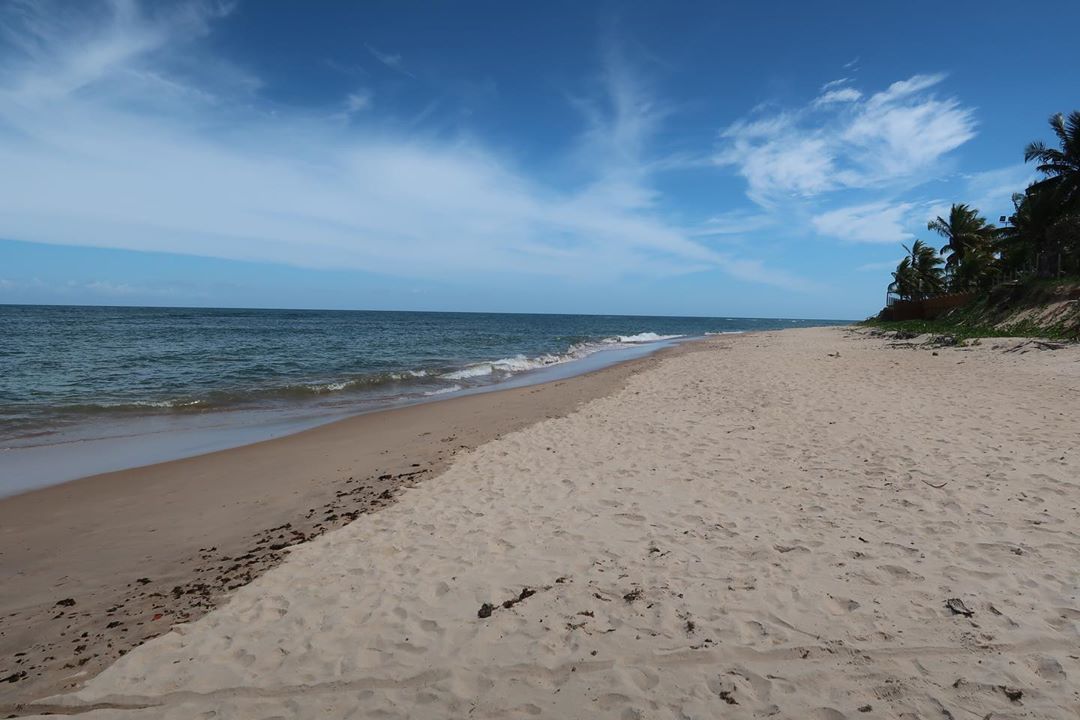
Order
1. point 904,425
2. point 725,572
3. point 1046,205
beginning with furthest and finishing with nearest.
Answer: point 1046,205, point 904,425, point 725,572

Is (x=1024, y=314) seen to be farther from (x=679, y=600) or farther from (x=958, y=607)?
(x=679, y=600)

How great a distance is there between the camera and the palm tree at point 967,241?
3897 centimetres

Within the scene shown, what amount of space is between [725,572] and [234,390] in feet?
51.8

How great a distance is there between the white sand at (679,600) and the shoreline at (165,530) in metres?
0.47

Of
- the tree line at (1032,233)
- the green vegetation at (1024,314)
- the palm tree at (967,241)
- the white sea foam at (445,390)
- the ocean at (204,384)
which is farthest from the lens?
the palm tree at (967,241)

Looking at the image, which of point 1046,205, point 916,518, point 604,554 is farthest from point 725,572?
point 1046,205

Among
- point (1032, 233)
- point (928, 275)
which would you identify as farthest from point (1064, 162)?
point (928, 275)

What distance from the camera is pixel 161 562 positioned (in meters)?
5.16

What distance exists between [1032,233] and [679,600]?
1512 inches

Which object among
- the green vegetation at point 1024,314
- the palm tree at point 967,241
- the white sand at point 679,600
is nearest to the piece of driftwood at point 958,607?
the white sand at point 679,600

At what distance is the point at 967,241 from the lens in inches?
1592

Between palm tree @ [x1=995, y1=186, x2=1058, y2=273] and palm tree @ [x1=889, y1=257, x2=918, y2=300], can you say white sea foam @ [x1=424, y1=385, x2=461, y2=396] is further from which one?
palm tree @ [x1=889, y1=257, x2=918, y2=300]

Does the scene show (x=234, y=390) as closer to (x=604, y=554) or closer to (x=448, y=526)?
(x=448, y=526)

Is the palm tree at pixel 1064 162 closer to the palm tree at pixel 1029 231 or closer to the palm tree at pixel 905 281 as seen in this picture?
the palm tree at pixel 1029 231
